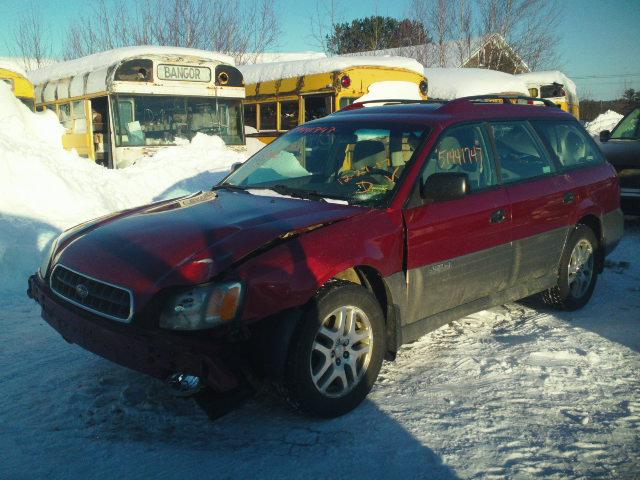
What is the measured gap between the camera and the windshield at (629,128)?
33.5ft

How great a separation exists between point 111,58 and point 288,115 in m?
3.48

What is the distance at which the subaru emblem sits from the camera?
3379 millimetres

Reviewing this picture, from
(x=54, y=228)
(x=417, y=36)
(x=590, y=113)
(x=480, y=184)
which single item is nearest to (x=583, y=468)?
(x=480, y=184)

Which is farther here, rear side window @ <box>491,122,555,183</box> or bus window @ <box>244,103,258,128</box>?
bus window @ <box>244,103,258,128</box>

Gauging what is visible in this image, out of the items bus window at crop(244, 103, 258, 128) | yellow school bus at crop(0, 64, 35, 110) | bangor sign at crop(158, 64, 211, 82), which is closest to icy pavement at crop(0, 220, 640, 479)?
bangor sign at crop(158, 64, 211, 82)

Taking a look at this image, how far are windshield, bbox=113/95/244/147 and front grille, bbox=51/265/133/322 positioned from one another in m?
7.25

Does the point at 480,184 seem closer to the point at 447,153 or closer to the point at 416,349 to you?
the point at 447,153

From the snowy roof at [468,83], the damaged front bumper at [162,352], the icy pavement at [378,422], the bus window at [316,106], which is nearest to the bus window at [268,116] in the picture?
the bus window at [316,106]

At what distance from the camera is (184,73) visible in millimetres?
10883

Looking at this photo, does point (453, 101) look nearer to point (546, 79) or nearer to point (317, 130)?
point (317, 130)

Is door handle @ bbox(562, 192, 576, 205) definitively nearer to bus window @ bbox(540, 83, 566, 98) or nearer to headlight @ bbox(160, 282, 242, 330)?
headlight @ bbox(160, 282, 242, 330)

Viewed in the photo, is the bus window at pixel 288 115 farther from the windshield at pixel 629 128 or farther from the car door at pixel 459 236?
the car door at pixel 459 236

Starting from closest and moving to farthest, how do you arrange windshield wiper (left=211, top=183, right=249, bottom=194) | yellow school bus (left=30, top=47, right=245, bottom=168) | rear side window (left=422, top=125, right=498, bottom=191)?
→ 1. rear side window (left=422, top=125, right=498, bottom=191)
2. windshield wiper (left=211, top=183, right=249, bottom=194)
3. yellow school bus (left=30, top=47, right=245, bottom=168)

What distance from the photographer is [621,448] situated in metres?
3.17
